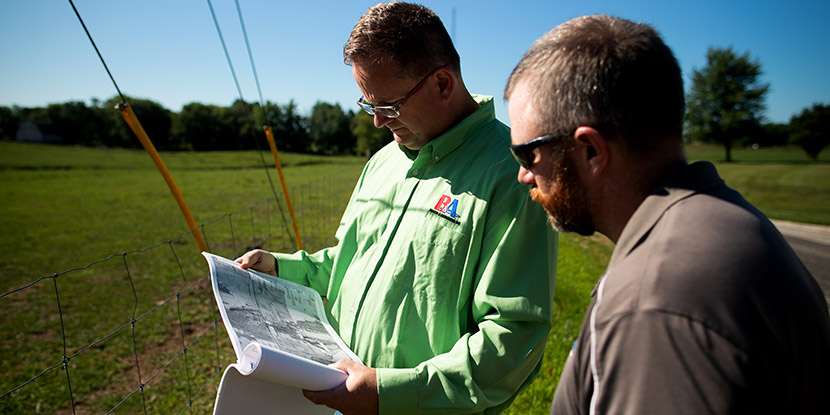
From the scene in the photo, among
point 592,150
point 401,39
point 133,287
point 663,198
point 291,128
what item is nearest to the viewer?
point 663,198

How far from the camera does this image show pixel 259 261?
2.10 metres

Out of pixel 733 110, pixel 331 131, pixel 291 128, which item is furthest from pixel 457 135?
pixel 733 110

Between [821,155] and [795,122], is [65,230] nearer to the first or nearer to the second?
[821,155]

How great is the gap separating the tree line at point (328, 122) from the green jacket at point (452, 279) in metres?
41.7

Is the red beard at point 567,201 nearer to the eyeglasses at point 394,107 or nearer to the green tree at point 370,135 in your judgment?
the eyeglasses at point 394,107

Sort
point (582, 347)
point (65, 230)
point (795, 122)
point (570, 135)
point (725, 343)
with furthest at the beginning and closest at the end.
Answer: point (795, 122), point (65, 230), point (570, 135), point (582, 347), point (725, 343)

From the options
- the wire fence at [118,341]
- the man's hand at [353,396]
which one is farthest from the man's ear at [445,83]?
the wire fence at [118,341]

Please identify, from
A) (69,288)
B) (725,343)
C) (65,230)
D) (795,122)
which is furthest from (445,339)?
(795,122)

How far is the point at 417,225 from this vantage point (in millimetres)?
1730

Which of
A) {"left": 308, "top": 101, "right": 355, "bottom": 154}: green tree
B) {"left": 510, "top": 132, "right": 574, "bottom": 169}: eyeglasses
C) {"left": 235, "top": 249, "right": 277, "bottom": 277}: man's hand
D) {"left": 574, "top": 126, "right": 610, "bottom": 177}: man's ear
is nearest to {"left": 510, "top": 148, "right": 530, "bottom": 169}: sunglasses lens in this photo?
{"left": 510, "top": 132, "right": 574, "bottom": 169}: eyeglasses

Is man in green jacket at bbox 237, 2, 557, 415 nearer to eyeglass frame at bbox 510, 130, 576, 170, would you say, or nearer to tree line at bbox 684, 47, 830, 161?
eyeglass frame at bbox 510, 130, 576, 170

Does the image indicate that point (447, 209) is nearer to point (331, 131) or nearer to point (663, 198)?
point (663, 198)

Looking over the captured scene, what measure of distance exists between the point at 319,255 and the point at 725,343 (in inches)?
76.0

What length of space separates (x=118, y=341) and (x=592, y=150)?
6624mm
